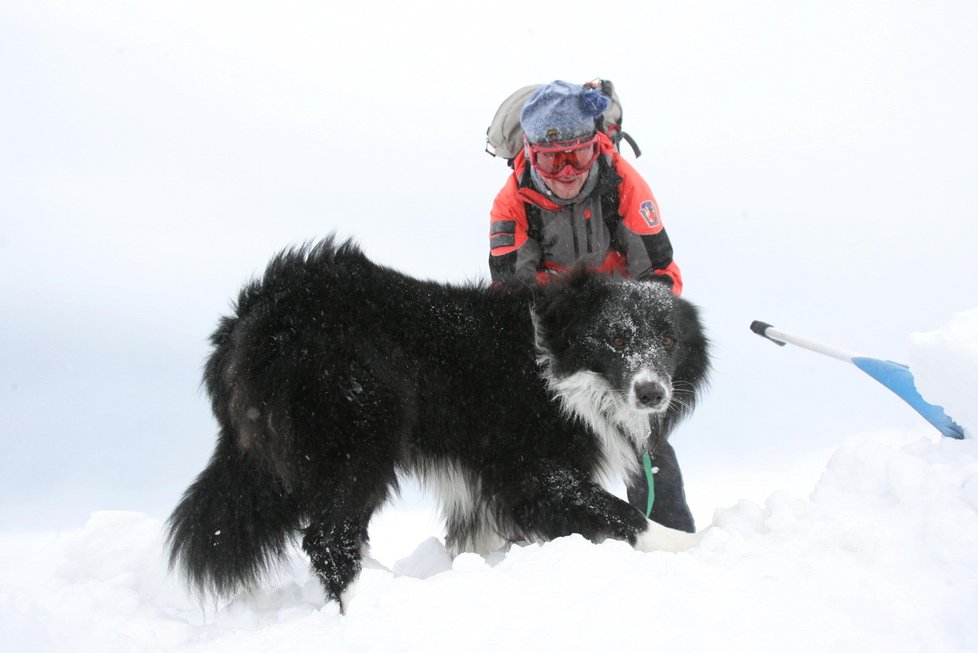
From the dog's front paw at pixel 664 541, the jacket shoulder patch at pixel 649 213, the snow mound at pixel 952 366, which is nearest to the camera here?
the snow mound at pixel 952 366

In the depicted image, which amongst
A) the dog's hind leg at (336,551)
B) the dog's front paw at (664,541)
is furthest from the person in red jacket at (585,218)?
the dog's hind leg at (336,551)

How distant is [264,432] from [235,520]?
52 centimetres

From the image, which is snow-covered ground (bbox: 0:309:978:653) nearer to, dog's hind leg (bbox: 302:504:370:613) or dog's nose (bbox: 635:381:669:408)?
dog's hind leg (bbox: 302:504:370:613)

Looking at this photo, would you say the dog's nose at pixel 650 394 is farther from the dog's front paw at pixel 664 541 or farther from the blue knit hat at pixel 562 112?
the blue knit hat at pixel 562 112

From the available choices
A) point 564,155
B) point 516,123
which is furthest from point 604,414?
point 516,123

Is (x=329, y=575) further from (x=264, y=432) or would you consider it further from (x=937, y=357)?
(x=937, y=357)

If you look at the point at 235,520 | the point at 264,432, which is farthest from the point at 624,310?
the point at 235,520

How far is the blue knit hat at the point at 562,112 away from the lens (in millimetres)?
4652

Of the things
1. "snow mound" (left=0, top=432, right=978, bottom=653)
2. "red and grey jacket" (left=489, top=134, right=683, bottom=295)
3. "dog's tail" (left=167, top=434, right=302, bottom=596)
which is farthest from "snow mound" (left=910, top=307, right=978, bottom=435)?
"dog's tail" (left=167, top=434, right=302, bottom=596)

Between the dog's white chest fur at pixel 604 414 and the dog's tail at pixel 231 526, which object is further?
the dog's white chest fur at pixel 604 414

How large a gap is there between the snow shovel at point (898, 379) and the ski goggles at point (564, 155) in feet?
5.26

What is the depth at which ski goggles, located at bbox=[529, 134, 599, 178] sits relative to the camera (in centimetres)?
466

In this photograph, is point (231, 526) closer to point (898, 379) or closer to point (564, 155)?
point (564, 155)

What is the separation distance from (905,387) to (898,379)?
0.19 feet
